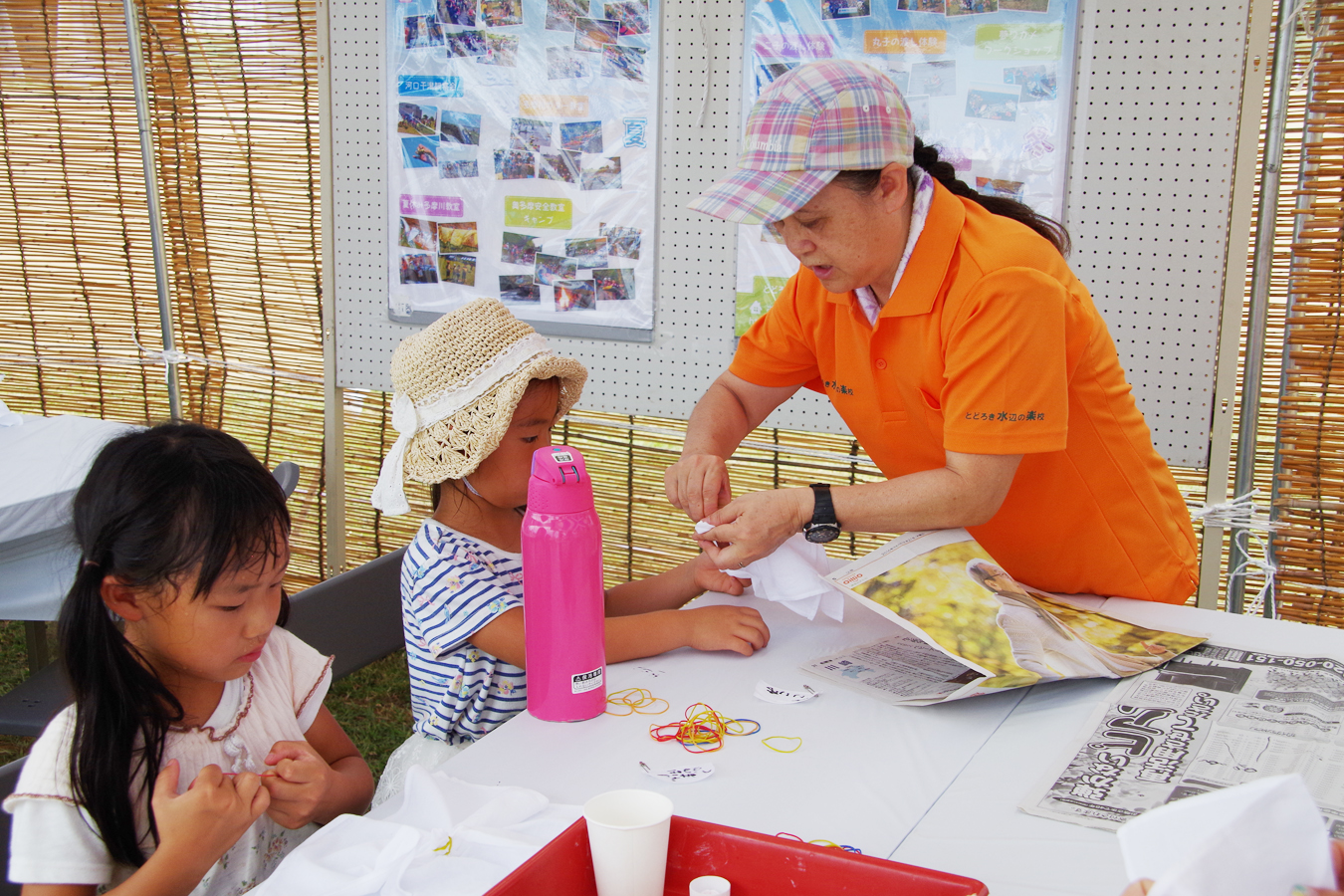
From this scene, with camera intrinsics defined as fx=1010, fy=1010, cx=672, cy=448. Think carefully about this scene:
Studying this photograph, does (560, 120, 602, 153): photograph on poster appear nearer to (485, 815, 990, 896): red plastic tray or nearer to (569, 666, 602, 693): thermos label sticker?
(569, 666, 602, 693): thermos label sticker

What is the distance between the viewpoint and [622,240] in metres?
2.85

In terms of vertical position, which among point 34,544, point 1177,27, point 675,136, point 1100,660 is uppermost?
point 1177,27

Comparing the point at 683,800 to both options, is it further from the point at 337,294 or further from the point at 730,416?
the point at 337,294

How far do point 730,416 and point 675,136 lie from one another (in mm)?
1053

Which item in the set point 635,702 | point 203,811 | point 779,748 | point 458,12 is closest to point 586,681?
point 635,702

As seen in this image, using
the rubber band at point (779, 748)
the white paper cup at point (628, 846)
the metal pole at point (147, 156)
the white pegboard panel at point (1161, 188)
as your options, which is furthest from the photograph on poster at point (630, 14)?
the white paper cup at point (628, 846)

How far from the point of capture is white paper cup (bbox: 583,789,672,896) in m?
0.88

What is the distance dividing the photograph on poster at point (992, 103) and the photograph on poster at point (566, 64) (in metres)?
1.03

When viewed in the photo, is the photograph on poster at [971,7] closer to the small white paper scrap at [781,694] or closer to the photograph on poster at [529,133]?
the photograph on poster at [529,133]

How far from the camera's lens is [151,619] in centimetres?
116

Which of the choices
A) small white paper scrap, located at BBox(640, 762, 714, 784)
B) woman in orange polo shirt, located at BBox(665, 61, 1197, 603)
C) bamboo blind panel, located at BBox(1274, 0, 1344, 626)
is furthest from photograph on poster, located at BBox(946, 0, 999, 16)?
small white paper scrap, located at BBox(640, 762, 714, 784)

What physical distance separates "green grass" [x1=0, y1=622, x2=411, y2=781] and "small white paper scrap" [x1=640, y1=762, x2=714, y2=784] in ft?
6.37

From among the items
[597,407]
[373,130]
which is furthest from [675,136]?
[373,130]

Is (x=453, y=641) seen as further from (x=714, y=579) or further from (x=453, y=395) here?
(x=714, y=579)
